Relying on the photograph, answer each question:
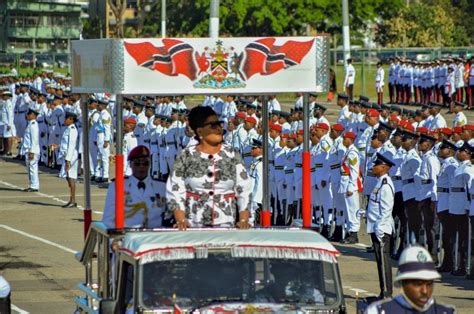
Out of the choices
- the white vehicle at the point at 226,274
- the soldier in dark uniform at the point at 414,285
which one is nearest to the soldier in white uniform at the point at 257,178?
the white vehicle at the point at 226,274

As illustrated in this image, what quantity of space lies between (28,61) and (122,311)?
69.7 metres

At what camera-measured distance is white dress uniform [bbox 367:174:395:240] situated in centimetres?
1853

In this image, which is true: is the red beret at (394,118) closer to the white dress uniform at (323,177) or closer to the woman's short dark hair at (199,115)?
the white dress uniform at (323,177)

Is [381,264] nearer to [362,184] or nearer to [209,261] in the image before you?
[362,184]

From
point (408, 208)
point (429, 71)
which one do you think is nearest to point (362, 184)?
point (408, 208)

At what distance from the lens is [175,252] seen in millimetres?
10117

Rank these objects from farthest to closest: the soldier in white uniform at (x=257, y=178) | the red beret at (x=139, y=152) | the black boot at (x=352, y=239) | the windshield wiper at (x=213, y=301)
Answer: the soldier in white uniform at (x=257, y=178) < the black boot at (x=352, y=239) < the red beret at (x=139, y=152) < the windshield wiper at (x=213, y=301)

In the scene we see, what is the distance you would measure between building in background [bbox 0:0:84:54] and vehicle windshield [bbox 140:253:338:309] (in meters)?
102

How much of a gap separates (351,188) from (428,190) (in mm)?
2908

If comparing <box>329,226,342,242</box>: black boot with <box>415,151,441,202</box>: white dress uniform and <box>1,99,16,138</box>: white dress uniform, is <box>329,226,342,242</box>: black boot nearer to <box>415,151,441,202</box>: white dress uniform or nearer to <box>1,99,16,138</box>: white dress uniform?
<box>415,151,441,202</box>: white dress uniform

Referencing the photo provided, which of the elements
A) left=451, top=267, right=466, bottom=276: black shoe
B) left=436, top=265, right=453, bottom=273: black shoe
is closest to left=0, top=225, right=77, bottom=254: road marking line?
left=436, top=265, right=453, bottom=273: black shoe

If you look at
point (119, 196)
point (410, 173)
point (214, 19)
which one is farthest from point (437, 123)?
point (119, 196)

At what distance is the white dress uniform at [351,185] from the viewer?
24.3 metres

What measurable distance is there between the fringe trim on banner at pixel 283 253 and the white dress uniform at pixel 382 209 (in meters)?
8.24
